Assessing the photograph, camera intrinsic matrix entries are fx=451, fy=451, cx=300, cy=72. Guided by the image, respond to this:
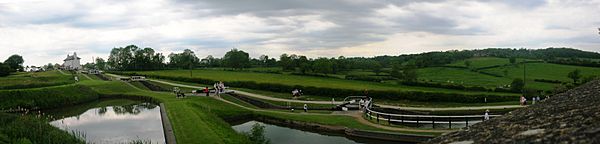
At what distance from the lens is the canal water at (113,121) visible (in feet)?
85.7

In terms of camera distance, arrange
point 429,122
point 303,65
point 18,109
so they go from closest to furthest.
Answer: point 429,122, point 18,109, point 303,65

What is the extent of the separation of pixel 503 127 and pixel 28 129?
21.7 metres

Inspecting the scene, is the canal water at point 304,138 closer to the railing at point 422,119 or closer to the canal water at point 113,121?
the railing at point 422,119

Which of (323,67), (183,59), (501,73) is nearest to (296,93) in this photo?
(323,67)

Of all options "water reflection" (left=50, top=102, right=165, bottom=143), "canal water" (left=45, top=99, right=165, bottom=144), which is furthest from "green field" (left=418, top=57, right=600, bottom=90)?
"water reflection" (left=50, top=102, right=165, bottom=143)

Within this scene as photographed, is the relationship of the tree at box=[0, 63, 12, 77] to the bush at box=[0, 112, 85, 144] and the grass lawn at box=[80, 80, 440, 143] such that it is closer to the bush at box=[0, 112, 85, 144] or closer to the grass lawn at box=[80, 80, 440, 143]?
the grass lawn at box=[80, 80, 440, 143]

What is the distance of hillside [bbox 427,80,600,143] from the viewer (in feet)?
8.73

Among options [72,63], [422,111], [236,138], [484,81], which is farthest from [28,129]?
[72,63]

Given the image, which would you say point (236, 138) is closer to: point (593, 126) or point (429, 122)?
point (429, 122)

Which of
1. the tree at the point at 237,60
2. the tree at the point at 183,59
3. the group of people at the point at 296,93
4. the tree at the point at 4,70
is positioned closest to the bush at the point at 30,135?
the group of people at the point at 296,93

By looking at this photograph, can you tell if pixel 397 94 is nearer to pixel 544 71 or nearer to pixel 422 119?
pixel 422 119

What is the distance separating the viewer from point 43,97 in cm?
4416

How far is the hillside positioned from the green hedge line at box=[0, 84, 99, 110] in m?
43.6

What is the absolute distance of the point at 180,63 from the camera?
127m
